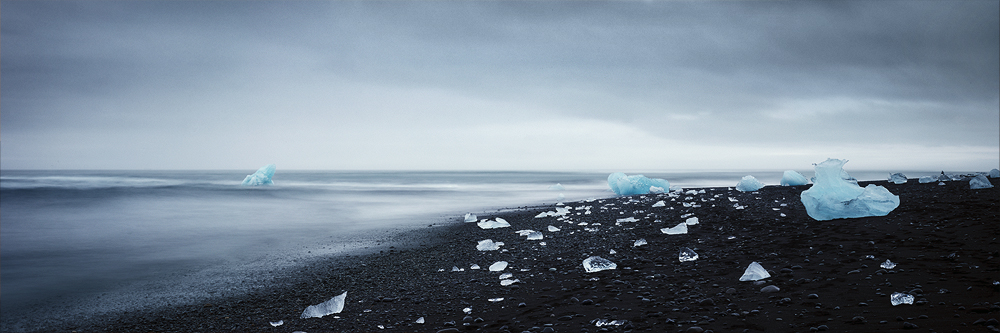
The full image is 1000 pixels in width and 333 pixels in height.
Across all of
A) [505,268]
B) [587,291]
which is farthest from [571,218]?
[587,291]

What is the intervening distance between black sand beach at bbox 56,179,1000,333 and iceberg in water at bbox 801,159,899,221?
0.55 feet

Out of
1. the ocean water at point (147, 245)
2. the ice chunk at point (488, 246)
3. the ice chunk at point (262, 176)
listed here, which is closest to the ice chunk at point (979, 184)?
the ice chunk at point (488, 246)

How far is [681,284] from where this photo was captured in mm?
4301

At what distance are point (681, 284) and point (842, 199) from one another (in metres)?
4.09

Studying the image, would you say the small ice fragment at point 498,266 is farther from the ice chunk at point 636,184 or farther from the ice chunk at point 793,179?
the ice chunk at point 636,184

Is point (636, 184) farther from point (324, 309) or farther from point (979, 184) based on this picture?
point (324, 309)

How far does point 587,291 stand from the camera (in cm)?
437

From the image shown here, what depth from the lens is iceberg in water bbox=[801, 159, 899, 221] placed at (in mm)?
6492

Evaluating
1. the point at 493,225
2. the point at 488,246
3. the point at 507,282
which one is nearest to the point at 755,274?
the point at 507,282

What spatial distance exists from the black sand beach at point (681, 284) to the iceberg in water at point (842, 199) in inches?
6.7

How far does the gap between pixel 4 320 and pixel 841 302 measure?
A: 889cm

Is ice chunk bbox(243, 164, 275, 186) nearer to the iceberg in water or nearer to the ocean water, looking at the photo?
the ocean water

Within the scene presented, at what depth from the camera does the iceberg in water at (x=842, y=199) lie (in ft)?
21.3

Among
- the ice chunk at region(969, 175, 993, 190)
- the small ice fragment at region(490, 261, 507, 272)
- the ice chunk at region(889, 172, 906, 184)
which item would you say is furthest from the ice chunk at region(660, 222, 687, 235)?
the ice chunk at region(889, 172, 906, 184)
